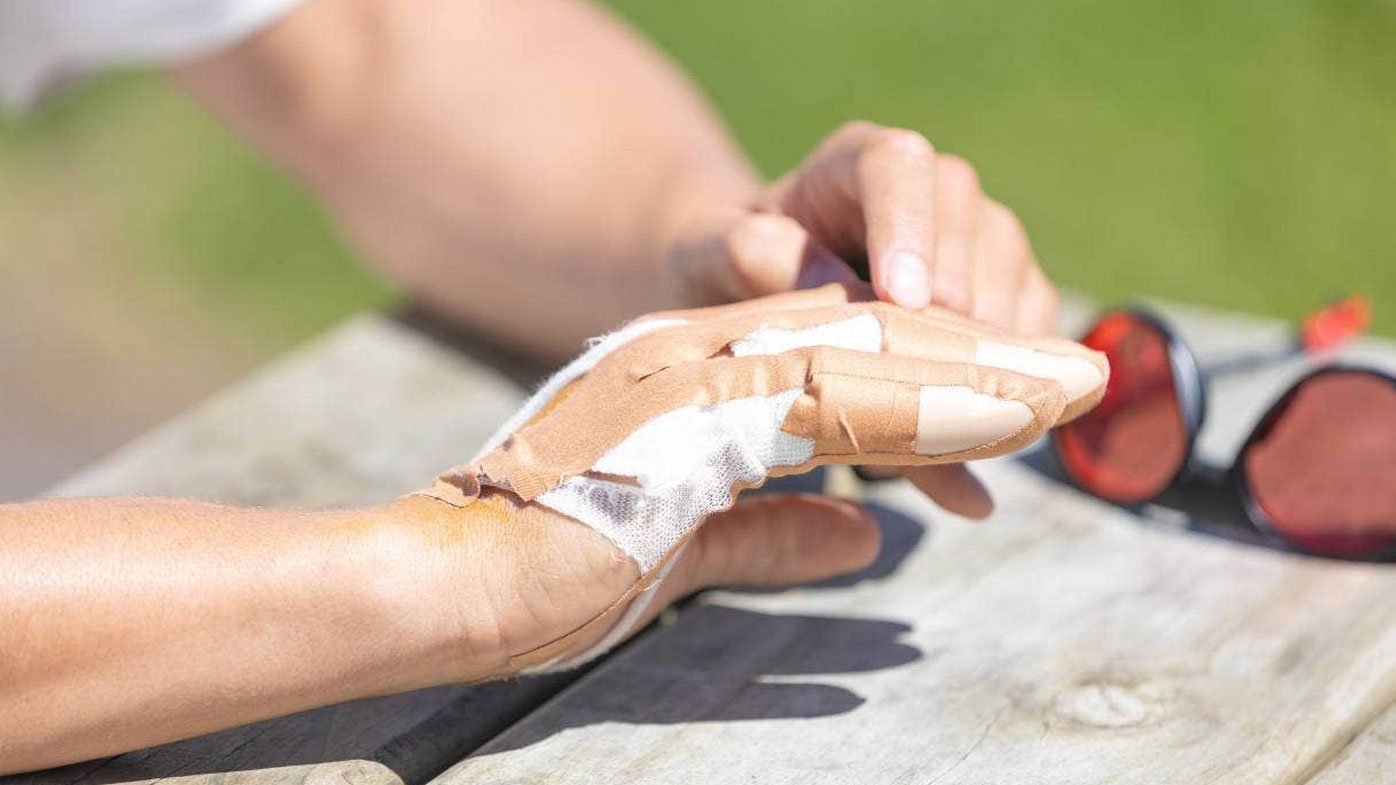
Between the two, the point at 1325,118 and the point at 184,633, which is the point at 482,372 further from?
the point at 1325,118

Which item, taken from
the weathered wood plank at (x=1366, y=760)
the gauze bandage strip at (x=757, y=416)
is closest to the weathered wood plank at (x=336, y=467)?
the gauze bandage strip at (x=757, y=416)

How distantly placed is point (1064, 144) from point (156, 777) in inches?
112

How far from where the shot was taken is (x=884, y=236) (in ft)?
4.04

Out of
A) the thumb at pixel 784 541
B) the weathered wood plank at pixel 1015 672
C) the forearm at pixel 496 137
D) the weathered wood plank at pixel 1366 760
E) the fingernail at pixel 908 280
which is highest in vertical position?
the forearm at pixel 496 137

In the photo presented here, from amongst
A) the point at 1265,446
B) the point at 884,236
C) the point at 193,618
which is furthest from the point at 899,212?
the point at 193,618

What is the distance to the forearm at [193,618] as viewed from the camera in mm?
980

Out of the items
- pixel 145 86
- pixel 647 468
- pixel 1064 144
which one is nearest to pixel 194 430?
pixel 647 468

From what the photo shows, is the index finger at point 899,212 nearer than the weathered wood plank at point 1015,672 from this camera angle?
No

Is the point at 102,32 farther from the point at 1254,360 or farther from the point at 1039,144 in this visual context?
the point at 1039,144

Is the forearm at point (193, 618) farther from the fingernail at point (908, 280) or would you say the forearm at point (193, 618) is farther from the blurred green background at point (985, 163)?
the blurred green background at point (985, 163)

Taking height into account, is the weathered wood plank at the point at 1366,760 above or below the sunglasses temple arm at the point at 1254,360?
below

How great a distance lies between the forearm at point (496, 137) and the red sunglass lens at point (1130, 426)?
0.49 metres

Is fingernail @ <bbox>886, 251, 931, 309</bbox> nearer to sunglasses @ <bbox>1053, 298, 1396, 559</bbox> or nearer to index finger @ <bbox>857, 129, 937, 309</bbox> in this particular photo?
index finger @ <bbox>857, 129, 937, 309</bbox>

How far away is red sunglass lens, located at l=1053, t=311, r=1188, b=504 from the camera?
58.4 inches
